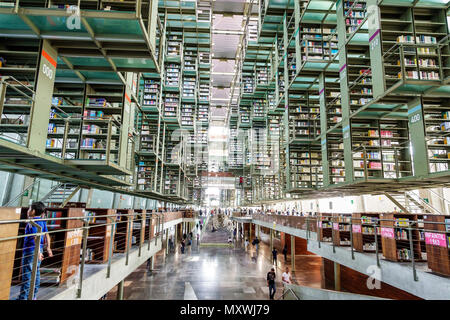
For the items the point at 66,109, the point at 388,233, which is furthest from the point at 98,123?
the point at 388,233

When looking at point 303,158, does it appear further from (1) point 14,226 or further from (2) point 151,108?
(1) point 14,226

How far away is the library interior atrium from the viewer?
3.33 meters

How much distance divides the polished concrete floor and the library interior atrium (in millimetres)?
116

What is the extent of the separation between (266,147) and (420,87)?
11.2 m

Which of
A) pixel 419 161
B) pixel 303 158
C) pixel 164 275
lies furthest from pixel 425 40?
pixel 164 275

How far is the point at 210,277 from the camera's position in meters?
10.6

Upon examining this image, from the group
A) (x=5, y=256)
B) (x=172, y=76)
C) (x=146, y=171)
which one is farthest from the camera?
(x=172, y=76)

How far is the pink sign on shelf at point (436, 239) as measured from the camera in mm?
3227

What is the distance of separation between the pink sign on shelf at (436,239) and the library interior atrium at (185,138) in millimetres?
21

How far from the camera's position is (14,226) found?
7.00ft

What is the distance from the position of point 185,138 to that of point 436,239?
12.9 meters

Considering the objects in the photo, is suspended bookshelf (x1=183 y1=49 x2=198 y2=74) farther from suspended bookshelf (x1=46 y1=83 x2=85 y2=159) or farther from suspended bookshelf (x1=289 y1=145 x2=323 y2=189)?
suspended bookshelf (x1=46 y1=83 x2=85 y2=159)

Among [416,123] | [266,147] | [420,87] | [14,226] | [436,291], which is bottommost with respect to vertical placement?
[436,291]

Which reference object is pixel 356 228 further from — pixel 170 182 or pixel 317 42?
pixel 170 182
